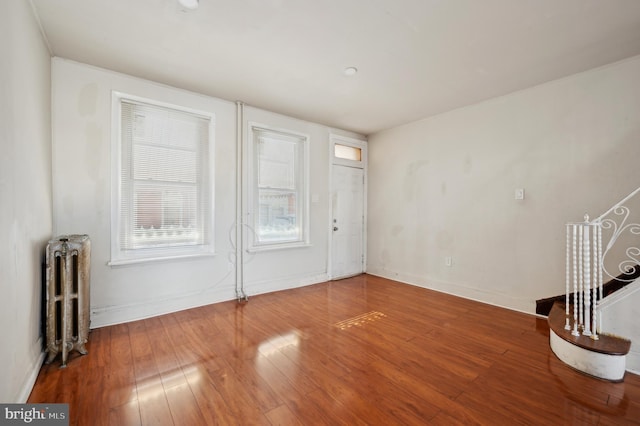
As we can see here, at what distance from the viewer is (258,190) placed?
4.03 metres

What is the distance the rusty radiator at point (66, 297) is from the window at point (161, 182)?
2.19ft

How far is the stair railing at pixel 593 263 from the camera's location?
2.20 metres

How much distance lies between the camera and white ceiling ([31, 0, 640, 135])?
202cm

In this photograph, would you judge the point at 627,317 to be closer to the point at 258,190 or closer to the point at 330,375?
the point at 330,375

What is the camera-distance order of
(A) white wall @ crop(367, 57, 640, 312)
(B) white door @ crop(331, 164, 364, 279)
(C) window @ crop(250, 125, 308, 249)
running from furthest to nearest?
(B) white door @ crop(331, 164, 364, 279) → (C) window @ crop(250, 125, 308, 249) → (A) white wall @ crop(367, 57, 640, 312)

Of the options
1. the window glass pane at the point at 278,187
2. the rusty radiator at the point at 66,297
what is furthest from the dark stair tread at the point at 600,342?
the rusty radiator at the point at 66,297

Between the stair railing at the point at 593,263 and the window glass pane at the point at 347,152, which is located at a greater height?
the window glass pane at the point at 347,152

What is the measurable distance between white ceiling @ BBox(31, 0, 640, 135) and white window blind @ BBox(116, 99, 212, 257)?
1.55 feet

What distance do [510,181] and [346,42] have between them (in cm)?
273

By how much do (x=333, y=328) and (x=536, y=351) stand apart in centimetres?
187

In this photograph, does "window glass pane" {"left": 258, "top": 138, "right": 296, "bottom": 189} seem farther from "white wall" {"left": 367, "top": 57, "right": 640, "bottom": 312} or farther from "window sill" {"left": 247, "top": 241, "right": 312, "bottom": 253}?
"white wall" {"left": 367, "top": 57, "right": 640, "bottom": 312}

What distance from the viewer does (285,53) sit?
2590mm

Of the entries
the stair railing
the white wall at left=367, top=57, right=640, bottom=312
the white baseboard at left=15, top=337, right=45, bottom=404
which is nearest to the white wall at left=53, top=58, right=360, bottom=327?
the white baseboard at left=15, top=337, right=45, bottom=404

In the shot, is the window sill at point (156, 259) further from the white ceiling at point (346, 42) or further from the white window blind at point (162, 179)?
the white ceiling at point (346, 42)
